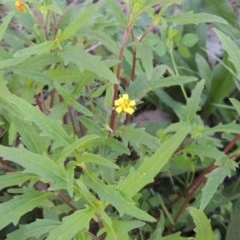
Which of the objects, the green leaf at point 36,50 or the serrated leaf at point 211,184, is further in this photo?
the serrated leaf at point 211,184

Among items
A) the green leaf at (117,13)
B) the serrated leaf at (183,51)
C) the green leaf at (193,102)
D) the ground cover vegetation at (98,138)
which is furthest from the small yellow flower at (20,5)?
the serrated leaf at (183,51)

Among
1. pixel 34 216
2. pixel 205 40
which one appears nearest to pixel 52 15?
pixel 34 216

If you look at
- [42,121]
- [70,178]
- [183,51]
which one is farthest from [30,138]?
[183,51]

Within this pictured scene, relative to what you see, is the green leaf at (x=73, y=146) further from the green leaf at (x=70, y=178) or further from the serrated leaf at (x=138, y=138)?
the serrated leaf at (x=138, y=138)

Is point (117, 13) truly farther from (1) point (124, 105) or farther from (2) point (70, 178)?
(2) point (70, 178)

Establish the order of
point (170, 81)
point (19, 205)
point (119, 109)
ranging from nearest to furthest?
1. point (19, 205)
2. point (119, 109)
3. point (170, 81)

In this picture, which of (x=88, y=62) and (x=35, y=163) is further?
(x=88, y=62)

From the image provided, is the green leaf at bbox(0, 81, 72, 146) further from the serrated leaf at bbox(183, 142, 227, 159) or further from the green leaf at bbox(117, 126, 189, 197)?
the serrated leaf at bbox(183, 142, 227, 159)
